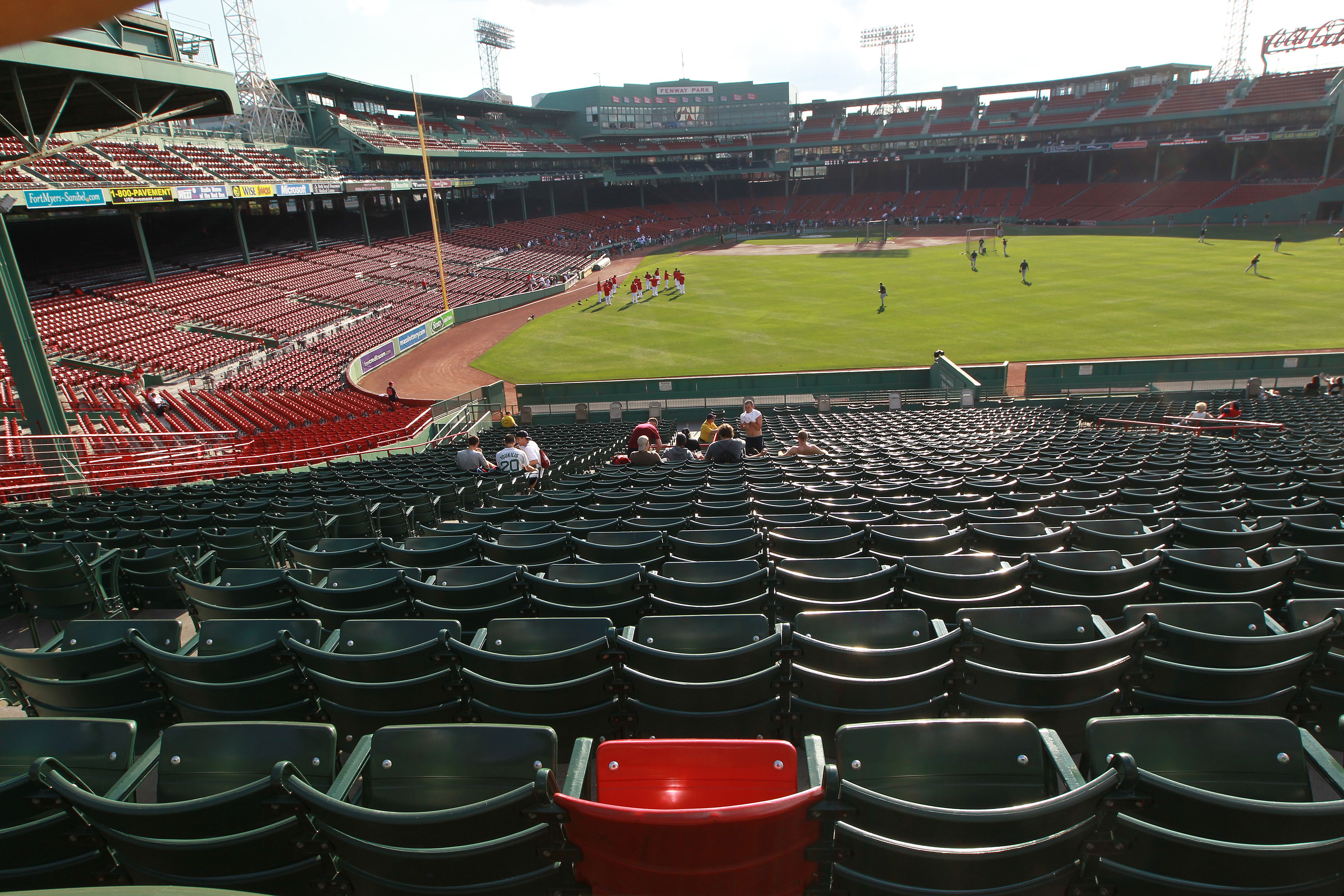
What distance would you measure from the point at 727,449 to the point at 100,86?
460 inches

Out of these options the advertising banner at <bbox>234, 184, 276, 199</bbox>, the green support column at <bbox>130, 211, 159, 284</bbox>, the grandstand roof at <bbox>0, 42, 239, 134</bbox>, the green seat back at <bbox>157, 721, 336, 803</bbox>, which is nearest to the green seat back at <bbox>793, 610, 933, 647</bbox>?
the green seat back at <bbox>157, 721, 336, 803</bbox>

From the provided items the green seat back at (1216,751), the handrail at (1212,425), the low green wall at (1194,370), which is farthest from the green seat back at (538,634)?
the low green wall at (1194,370)

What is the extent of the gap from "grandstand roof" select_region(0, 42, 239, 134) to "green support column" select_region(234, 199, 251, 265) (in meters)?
30.1

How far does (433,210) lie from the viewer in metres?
41.4

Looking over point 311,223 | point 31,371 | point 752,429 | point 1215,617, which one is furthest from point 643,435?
point 311,223

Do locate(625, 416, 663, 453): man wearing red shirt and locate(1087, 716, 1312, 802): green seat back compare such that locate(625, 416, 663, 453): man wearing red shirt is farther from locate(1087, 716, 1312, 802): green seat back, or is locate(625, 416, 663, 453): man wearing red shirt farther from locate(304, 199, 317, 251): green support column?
locate(304, 199, 317, 251): green support column

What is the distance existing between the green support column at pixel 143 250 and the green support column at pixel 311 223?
10.5 metres

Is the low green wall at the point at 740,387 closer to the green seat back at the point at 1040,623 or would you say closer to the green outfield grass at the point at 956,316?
the green outfield grass at the point at 956,316

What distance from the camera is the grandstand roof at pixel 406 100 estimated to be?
55562 mm

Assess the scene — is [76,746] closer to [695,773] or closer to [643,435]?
[695,773]

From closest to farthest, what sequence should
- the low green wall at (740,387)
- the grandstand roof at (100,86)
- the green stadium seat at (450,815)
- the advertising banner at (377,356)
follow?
the green stadium seat at (450,815) < the grandstand roof at (100,86) < the low green wall at (740,387) < the advertising banner at (377,356)

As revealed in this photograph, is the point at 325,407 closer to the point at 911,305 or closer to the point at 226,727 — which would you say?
the point at 226,727

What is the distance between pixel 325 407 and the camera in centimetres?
2406

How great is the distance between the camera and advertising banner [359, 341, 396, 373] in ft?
106
